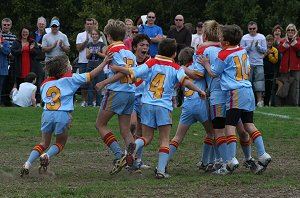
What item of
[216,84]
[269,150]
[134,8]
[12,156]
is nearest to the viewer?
[216,84]

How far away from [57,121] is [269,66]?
1342 cm

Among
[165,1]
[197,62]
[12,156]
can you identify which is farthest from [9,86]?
[165,1]

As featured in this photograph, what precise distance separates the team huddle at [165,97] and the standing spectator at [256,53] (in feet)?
34.1

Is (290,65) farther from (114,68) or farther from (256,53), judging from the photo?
(114,68)

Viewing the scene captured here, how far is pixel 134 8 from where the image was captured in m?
35.1

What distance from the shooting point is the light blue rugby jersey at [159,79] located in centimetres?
1145

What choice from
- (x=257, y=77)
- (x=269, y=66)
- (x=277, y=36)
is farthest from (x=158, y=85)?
(x=269, y=66)

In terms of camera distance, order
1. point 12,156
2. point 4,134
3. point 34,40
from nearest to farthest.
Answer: point 12,156, point 4,134, point 34,40

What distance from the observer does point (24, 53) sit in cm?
2173

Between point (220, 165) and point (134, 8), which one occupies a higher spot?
point (134, 8)

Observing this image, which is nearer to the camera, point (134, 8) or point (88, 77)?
point (88, 77)

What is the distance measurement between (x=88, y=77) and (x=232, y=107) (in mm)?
1845

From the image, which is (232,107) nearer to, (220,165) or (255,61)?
(220,165)

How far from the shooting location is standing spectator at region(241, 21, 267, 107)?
22359mm
